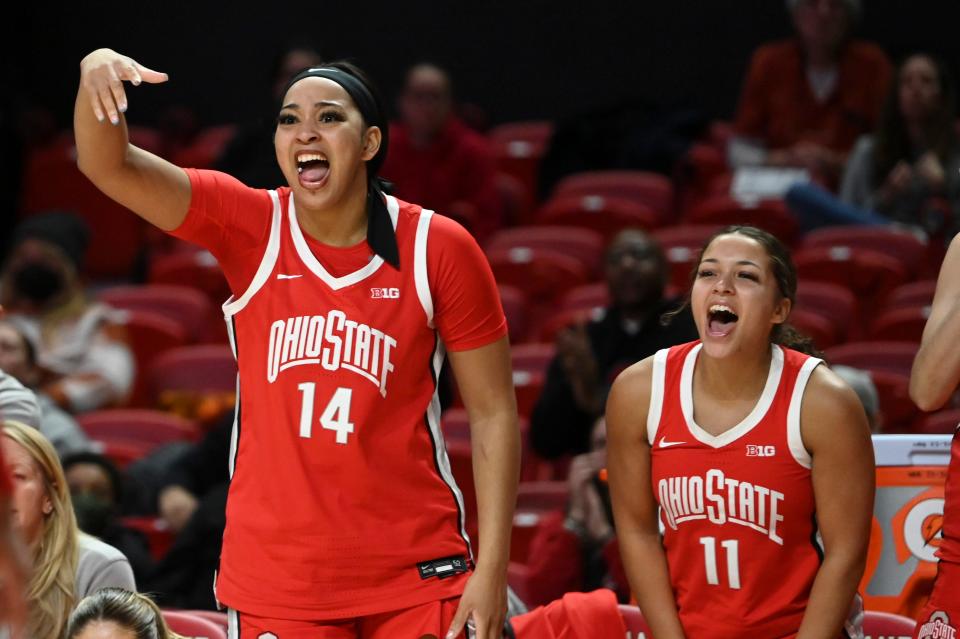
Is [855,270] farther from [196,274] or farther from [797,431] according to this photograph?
[797,431]

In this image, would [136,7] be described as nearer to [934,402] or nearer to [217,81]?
[217,81]

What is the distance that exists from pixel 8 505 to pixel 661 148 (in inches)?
305

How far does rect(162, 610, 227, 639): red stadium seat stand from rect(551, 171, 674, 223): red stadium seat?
16.3 feet

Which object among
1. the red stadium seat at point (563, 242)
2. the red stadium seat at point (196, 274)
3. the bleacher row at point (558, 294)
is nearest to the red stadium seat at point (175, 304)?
the bleacher row at point (558, 294)

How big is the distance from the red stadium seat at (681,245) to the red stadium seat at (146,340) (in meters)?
2.28

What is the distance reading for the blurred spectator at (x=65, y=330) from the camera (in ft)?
22.7

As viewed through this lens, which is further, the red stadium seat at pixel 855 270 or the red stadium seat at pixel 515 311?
the red stadium seat at pixel 515 311

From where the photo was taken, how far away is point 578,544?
15.6 ft

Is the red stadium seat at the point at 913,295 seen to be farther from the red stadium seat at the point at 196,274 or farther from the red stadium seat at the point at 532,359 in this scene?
the red stadium seat at the point at 196,274

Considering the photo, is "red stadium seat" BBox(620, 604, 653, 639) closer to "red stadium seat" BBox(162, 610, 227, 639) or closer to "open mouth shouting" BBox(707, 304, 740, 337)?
"open mouth shouting" BBox(707, 304, 740, 337)

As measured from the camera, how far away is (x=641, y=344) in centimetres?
558

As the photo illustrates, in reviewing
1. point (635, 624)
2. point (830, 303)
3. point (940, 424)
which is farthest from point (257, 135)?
point (635, 624)

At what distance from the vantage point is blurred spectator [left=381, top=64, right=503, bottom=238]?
26.4 feet

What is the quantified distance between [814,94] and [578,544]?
162 inches
